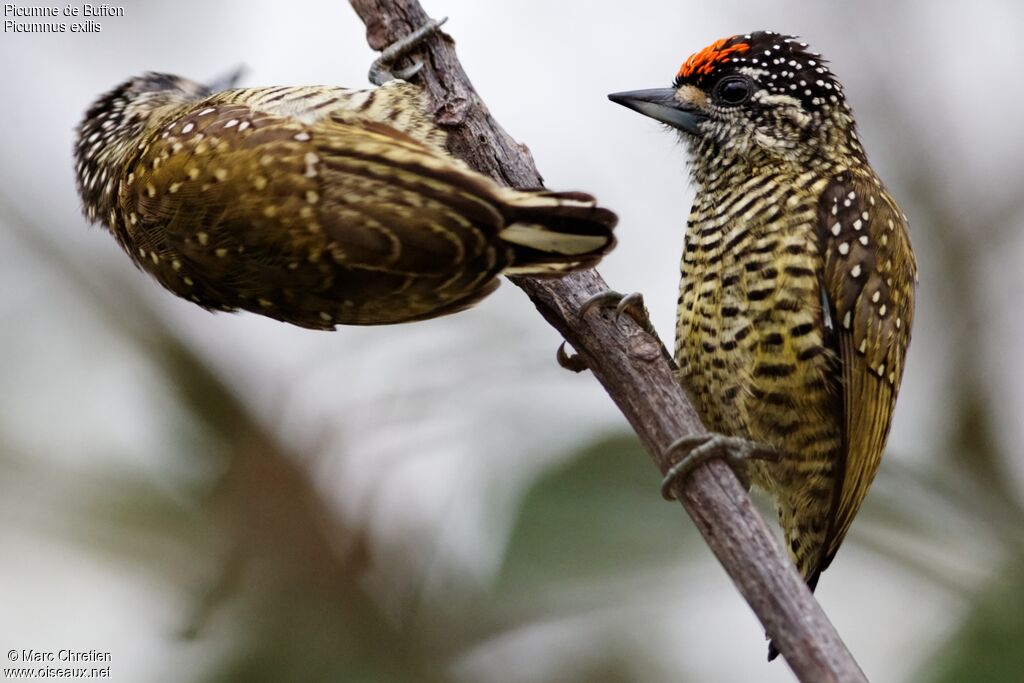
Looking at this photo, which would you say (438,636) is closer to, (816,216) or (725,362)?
(725,362)

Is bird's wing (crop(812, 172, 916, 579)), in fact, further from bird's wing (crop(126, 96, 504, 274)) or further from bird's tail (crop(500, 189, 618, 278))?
bird's wing (crop(126, 96, 504, 274))

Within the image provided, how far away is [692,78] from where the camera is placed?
3410mm

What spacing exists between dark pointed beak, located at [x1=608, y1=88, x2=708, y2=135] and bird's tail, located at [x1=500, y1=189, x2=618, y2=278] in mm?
797

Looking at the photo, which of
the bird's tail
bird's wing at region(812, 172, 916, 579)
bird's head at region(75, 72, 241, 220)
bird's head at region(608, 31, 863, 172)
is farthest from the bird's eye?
bird's head at region(75, 72, 241, 220)

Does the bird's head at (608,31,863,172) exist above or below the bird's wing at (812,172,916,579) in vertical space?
above

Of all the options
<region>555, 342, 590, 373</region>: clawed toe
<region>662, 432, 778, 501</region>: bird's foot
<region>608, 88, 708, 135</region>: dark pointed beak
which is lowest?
<region>662, 432, 778, 501</region>: bird's foot

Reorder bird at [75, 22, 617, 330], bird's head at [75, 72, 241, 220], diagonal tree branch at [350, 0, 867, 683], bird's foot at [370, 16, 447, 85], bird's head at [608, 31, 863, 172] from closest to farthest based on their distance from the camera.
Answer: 1. diagonal tree branch at [350, 0, 867, 683]
2. bird at [75, 22, 617, 330]
3. bird's foot at [370, 16, 447, 85]
4. bird's head at [608, 31, 863, 172]
5. bird's head at [75, 72, 241, 220]

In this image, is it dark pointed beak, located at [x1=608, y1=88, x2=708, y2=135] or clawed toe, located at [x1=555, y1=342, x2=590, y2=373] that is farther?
dark pointed beak, located at [x1=608, y1=88, x2=708, y2=135]

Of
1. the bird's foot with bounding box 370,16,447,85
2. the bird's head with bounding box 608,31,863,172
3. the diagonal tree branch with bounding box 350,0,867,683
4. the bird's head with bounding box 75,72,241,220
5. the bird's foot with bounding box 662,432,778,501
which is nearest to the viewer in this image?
the diagonal tree branch with bounding box 350,0,867,683

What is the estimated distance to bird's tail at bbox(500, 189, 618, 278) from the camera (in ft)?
8.57

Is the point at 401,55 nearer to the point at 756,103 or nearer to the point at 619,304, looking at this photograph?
the point at 619,304

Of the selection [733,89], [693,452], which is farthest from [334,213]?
[733,89]

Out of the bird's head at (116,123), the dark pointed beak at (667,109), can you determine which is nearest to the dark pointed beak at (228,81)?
the bird's head at (116,123)

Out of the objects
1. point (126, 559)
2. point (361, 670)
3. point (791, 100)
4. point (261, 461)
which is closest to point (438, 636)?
point (361, 670)
